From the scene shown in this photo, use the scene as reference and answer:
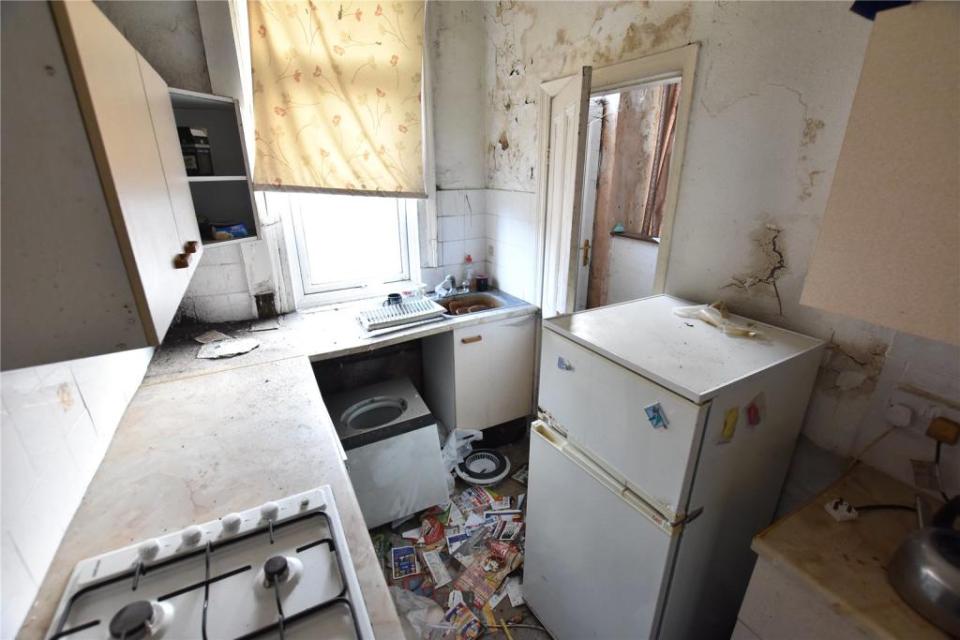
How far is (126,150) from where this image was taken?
75 centimetres

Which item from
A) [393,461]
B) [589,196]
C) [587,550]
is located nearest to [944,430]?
[587,550]

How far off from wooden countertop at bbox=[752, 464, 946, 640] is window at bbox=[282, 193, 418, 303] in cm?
220

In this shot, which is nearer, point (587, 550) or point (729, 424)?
point (729, 424)

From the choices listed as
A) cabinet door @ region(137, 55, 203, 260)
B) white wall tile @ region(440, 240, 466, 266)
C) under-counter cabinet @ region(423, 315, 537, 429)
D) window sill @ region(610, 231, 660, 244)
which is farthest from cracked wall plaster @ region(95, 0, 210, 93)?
window sill @ region(610, 231, 660, 244)

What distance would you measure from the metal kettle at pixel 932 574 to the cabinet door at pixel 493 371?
1.70 meters

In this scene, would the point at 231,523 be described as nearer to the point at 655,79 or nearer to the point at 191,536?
the point at 191,536

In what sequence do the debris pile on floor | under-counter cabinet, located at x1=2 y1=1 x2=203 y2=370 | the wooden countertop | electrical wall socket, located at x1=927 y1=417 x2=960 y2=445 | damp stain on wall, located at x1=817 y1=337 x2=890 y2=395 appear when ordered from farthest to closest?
the debris pile on floor, damp stain on wall, located at x1=817 y1=337 x2=890 y2=395, electrical wall socket, located at x1=927 y1=417 x2=960 y2=445, the wooden countertop, under-counter cabinet, located at x1=2 y1=1 x2=203 y2=370

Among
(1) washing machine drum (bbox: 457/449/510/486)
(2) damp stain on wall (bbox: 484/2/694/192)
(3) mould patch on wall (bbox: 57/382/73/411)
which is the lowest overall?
(1) washing machine drum (bbox: 457/449/510/486)

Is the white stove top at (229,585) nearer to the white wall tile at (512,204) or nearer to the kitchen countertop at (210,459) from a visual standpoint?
the kitchen countertop at (210,459)

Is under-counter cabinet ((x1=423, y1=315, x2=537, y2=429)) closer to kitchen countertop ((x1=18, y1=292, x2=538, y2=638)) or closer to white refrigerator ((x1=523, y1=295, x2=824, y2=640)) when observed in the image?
kitchen countertop ((x1=18, y1=292, x2=538, y2=638))

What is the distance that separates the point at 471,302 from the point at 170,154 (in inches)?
68.8

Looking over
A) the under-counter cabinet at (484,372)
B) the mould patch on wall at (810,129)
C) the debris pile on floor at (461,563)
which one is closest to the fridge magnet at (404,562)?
the debris pile on floor at (461,563)

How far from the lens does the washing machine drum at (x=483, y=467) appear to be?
2.35m

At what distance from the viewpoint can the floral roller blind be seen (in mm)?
1912
